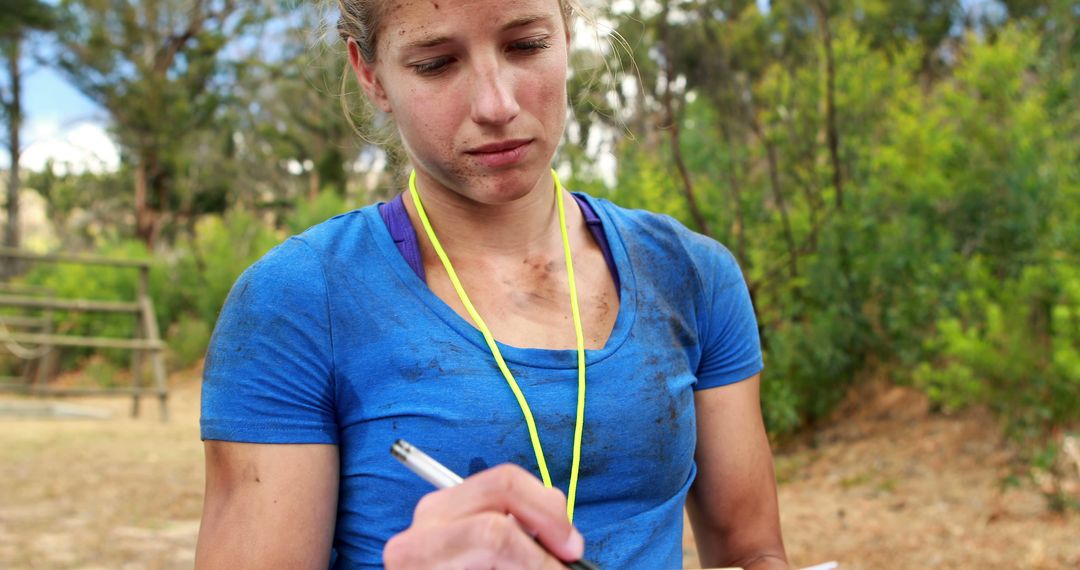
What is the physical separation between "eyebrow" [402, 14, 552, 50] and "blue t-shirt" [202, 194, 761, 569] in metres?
0.24

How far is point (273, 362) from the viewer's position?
122cm

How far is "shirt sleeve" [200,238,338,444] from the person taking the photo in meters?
1.20

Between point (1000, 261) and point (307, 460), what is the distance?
14.0 feet

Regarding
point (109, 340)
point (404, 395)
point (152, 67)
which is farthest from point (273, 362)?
point (152, 67)

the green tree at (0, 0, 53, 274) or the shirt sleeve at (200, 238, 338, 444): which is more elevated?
the green tree at (0, 0, 53, 274)

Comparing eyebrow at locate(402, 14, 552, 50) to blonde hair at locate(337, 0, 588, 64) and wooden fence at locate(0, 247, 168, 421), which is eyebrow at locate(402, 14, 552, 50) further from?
wooden fence at locate(0, 247, 168, 421)

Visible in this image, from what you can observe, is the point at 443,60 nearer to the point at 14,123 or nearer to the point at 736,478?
the point at 736,478

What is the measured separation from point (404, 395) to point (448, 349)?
0.07 m

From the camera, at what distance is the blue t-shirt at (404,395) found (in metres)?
1.22

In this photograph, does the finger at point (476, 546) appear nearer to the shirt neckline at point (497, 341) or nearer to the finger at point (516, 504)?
the finger at point (516, 504)

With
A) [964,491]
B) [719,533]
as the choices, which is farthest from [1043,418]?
[719,533]

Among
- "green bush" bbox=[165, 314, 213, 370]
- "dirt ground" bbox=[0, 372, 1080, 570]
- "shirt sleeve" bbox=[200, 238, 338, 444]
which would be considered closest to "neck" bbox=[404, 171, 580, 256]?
"shirt sleeve" bbox=[200, 238, 338, 444]

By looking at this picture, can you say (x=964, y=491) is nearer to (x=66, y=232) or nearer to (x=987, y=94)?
(x=987, y=94)

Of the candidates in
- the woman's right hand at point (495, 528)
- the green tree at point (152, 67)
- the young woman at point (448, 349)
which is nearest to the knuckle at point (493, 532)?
the woman's right hand at point (495, 528)
